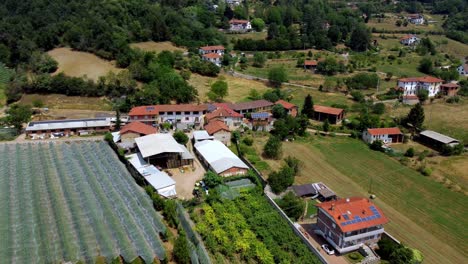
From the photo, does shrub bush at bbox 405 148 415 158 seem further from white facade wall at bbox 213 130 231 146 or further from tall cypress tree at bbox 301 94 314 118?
white facade wall at bbox 213 130 231 146

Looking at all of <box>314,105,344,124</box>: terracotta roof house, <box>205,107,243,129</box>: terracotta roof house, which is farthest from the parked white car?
<box>314,105,344,124</box>: terracotta roof house

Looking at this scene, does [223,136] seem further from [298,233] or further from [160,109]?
[298,233]

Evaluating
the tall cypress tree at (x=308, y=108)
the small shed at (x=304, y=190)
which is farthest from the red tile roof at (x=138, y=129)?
the tall cypress tree at (x=308, y=108)

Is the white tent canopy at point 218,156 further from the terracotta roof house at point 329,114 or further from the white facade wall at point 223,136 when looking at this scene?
the terracotta roof house at point 329,114

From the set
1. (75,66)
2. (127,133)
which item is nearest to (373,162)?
(127,133)

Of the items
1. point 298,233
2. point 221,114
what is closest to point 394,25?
point 221,114

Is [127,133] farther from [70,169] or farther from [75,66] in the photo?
[75,66]
